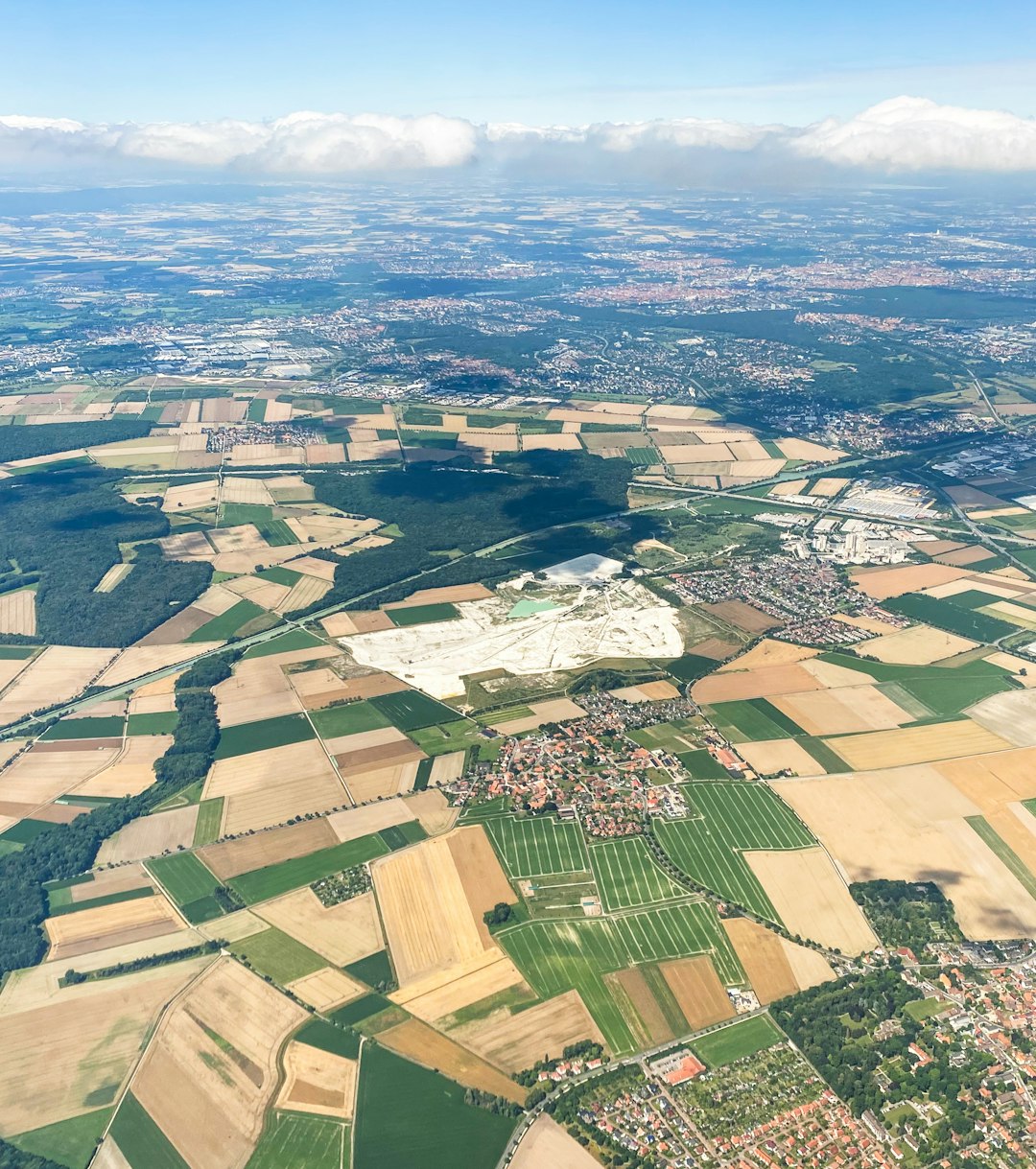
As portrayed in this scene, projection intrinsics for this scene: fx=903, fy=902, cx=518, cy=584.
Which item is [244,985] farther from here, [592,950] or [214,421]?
[214,421]

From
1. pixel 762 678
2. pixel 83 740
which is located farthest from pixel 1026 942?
pixel 83 740

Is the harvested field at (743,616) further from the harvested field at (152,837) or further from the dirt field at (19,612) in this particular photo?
the dirt field at (19,612)

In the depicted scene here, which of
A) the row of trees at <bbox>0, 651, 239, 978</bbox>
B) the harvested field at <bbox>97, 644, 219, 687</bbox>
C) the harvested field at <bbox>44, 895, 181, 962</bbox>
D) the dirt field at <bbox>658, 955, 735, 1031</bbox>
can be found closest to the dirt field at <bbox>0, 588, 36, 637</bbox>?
the harvested field at <bbox>97, 644, 219, 687</bbox>

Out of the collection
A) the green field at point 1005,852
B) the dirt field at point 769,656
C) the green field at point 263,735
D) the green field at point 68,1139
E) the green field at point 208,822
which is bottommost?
the green field at point 263,735

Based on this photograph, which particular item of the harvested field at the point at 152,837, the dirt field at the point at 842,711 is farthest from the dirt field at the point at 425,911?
the dirt field at the point at 842,711

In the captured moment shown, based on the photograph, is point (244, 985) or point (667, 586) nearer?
point (244, 985)

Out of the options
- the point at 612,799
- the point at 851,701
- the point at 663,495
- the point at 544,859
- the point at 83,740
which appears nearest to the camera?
the point at 544,859
